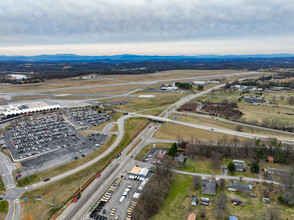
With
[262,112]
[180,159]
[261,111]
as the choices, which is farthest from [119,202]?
[261,111]

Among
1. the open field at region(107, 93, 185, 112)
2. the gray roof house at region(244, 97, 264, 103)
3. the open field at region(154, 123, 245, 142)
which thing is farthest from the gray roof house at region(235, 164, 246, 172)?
the gray roof house at region(244, 97, 264, 103)

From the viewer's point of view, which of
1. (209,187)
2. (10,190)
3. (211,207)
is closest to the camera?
(211,207)

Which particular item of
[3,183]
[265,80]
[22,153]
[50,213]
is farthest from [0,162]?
[265,80]

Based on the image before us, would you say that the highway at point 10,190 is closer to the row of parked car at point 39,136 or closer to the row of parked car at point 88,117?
the row of parked car at point 39,136

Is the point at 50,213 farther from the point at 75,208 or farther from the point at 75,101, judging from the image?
the point at 75,101

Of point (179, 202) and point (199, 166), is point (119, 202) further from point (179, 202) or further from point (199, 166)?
point (199, 166)

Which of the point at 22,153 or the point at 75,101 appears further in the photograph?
the point at 75,101
